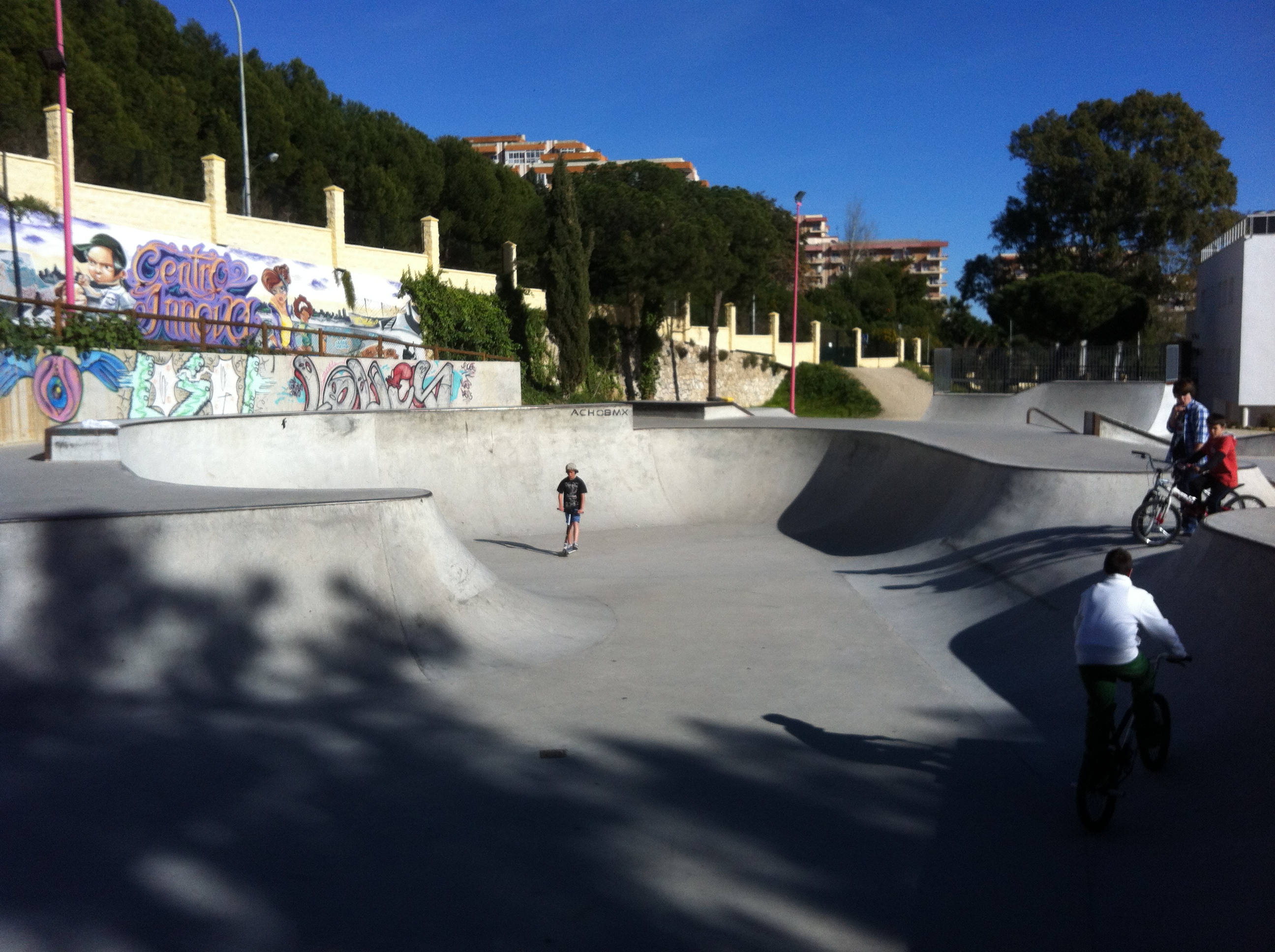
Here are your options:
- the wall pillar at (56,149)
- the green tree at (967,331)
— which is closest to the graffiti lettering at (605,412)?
the wall pillar at (56,149)

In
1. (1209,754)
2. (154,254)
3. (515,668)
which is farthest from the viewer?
(154,254)

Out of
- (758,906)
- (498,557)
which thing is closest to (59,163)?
(498,557)

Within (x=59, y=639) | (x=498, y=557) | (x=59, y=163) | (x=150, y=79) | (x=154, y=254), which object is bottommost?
(x=498, y=557)

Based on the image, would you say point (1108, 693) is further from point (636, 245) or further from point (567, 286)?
point (636, 245)

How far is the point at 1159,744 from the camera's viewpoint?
5.12 metres

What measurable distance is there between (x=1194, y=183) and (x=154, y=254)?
50371 millimetres

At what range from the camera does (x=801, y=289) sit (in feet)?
272

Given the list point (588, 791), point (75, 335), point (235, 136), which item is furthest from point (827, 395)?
point (588, 791)

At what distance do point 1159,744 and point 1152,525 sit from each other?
178 inches

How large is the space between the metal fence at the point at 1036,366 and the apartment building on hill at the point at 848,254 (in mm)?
56797

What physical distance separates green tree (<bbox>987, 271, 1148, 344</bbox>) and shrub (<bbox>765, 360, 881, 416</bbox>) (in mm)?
8431

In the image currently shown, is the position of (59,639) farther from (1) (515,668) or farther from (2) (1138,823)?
(2) (1138,823)

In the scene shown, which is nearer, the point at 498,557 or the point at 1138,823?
the point at 1138,823

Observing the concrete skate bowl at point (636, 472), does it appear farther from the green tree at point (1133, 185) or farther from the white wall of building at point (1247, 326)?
the green tree at point (1133, 185)
